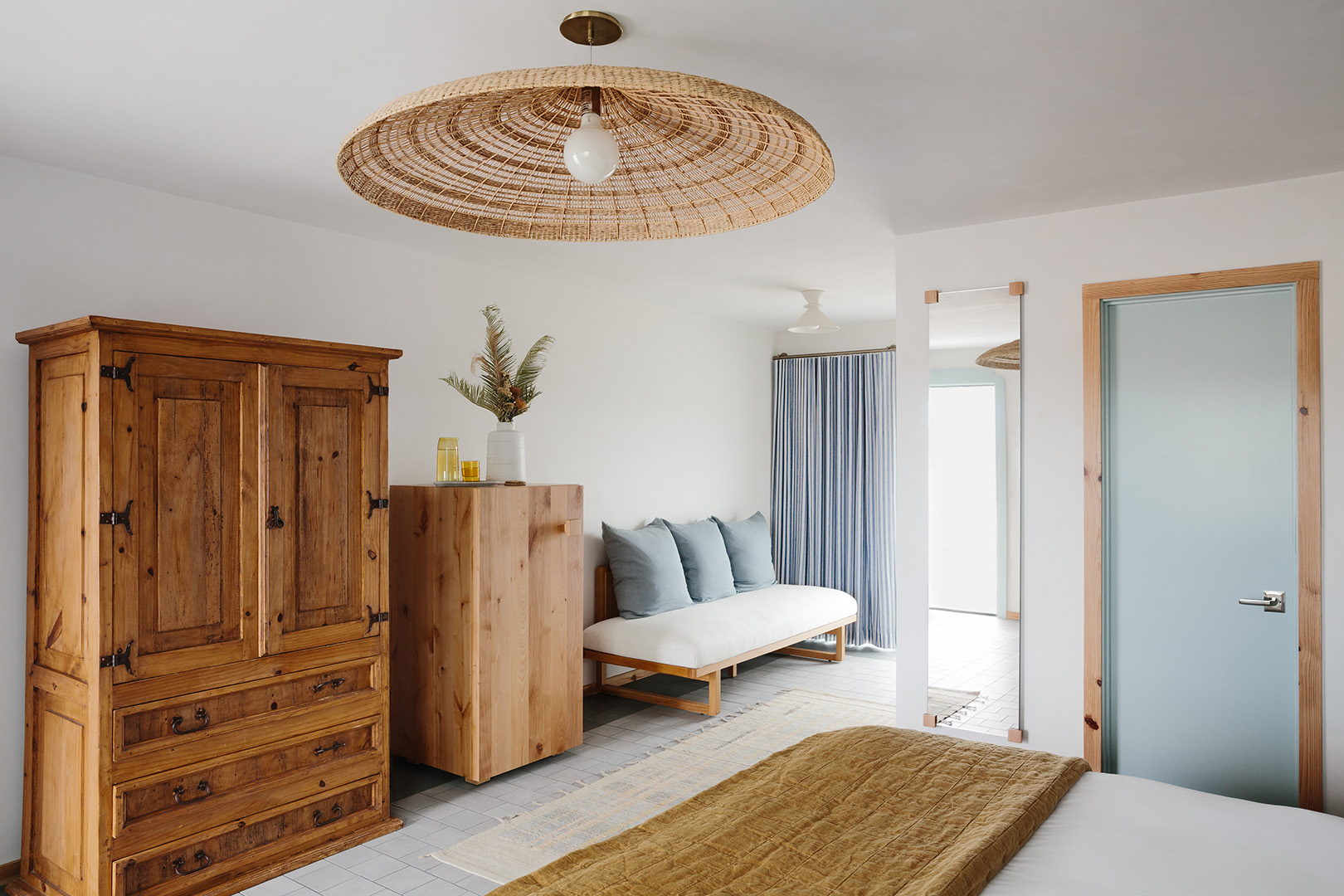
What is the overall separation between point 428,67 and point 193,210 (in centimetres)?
172

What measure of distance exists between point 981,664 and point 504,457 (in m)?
2.37

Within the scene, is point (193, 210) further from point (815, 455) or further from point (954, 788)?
point (815, 455)

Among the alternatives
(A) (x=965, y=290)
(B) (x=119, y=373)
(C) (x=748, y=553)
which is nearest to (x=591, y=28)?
(B) (x=119, y=373)

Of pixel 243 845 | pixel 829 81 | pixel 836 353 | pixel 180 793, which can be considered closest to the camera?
pixel 829 81

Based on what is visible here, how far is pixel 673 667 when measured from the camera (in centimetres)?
465

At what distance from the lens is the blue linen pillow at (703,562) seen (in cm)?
567

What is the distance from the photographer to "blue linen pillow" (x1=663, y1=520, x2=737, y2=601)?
5.67 metres

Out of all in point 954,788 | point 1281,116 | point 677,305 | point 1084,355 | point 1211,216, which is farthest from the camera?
point 677,305

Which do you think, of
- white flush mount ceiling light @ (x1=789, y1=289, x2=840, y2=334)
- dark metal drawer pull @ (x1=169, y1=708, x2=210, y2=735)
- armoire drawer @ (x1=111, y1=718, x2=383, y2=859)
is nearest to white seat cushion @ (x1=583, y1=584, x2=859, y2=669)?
armoire drawer @ (x1=111, y1=718, x2=383, y2=859)

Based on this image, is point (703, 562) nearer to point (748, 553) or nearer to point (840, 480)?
point (748, 553)

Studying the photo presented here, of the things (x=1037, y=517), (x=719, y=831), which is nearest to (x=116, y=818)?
(x=719, y=831)

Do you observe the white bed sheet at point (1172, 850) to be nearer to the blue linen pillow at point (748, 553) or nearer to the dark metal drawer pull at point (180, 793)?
the dark metal drawer pull at point (180, 793)

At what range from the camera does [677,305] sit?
5.92 meters

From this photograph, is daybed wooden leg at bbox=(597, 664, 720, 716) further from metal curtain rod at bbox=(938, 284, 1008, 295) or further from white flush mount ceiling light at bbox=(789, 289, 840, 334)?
metal curtain rod at bbox=(938, 284, 1008, 295)
